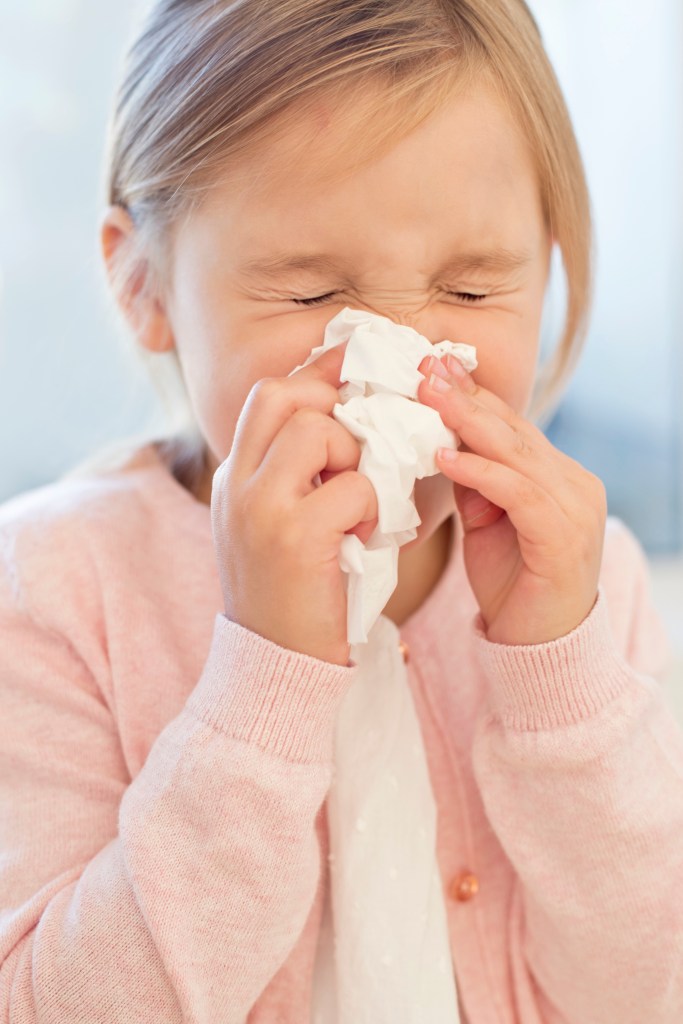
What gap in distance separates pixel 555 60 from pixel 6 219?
34.3 inches

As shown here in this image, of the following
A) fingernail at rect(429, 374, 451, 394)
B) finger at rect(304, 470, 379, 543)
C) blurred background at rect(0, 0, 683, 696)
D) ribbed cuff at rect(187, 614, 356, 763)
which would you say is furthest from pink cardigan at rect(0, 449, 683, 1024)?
blurred background at rect(0, 0, 683, 696)

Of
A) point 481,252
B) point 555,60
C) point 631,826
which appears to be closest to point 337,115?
point 481,252

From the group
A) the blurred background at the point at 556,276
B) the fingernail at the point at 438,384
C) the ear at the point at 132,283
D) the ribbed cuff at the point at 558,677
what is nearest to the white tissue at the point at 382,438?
the fingernail at the point at 438,384

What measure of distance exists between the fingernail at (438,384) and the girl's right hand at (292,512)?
70mm

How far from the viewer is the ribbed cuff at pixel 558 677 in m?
0.82

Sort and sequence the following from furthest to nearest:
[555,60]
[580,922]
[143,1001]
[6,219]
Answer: [555,60], [6,219], [580,922], [143,1001]

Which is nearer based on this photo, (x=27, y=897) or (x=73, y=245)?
(x=27, y=897)

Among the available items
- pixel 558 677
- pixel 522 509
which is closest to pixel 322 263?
pixel 522 509

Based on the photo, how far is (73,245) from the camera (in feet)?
4.72

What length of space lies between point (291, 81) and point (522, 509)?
374mm

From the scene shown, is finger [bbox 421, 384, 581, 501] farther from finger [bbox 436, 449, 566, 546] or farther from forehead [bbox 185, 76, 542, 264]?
forehead [bbox 185, 76, 542, 264]

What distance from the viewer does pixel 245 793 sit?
74cm

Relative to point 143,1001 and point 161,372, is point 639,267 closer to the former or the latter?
point 161,372

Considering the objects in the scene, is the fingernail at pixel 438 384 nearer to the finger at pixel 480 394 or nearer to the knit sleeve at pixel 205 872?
the finger at pixel 480 394
